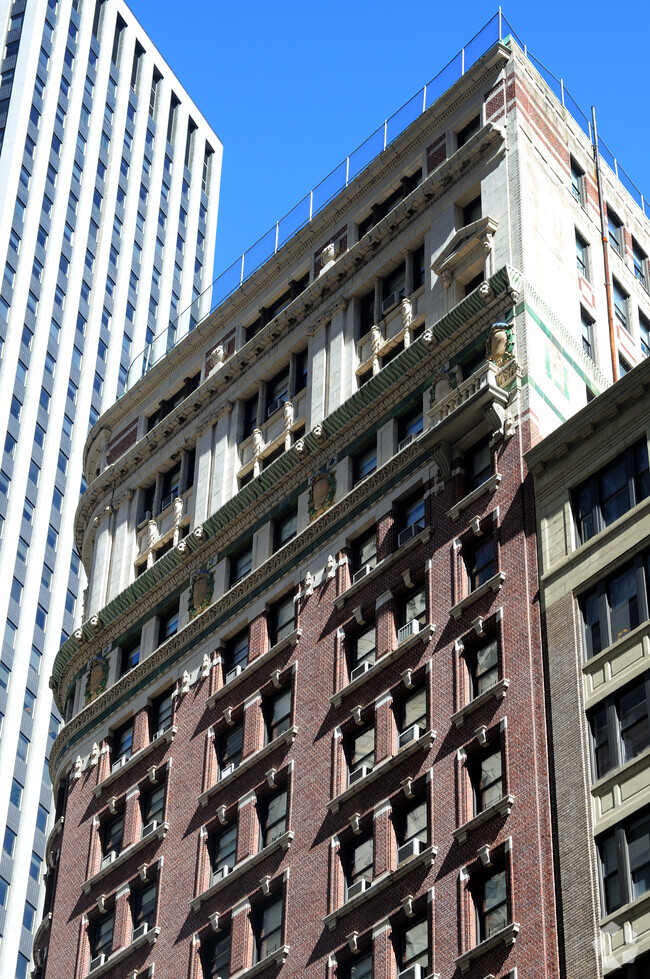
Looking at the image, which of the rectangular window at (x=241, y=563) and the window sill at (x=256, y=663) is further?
the rectangular window at (x=241, y=563)

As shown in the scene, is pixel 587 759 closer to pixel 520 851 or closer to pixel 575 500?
pixel 520 851

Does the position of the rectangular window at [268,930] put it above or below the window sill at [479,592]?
below

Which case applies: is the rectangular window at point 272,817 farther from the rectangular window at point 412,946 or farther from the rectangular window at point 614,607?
the rectangular window at point 614,607

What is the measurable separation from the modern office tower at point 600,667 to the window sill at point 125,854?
18193mm

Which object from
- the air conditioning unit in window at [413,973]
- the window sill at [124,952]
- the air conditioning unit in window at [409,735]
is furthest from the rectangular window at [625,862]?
the window sill at [124,952]

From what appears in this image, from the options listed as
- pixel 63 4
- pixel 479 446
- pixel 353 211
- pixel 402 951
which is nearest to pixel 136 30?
pixel 63 4

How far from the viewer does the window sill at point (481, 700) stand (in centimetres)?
5628

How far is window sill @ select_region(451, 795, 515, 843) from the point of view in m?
53.4

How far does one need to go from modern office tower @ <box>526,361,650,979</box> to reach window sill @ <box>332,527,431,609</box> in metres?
5.25

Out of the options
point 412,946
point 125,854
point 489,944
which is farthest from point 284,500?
point 489,944

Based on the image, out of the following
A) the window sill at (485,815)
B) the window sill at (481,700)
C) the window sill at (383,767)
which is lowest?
the window sill at (485,815)

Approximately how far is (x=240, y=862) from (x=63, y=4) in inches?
4930

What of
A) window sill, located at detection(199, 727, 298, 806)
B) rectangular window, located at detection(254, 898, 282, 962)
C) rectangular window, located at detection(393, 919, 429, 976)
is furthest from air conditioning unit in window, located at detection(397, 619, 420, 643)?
rectangular window, located at detection(393, 919, 429, 976)

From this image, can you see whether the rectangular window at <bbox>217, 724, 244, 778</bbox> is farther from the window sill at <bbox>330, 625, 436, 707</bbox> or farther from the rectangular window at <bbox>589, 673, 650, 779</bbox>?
the rectangular window at <bbox>589, 673, 650, 779</bbox>
